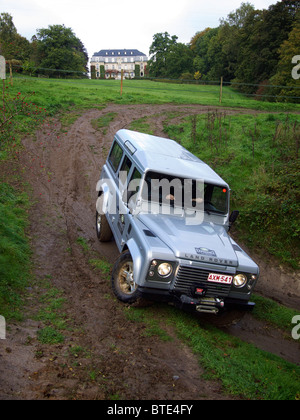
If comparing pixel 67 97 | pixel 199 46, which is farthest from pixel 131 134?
pixel 199 46

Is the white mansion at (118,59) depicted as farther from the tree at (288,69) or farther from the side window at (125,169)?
the side window at (125,169)

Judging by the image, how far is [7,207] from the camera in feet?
30.2

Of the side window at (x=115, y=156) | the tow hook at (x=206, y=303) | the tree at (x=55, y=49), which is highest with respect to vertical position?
the tree at (x=55, y=49)

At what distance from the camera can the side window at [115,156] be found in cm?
817

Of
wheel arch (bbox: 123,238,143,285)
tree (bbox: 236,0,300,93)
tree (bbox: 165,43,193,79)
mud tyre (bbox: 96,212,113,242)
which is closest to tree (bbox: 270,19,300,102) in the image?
tree (bbox: 236,0,300,93)

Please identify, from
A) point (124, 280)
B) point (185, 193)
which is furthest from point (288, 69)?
point (124, 280)

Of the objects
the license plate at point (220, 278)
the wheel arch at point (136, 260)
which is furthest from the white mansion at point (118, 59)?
the license plate at point (220, 278)

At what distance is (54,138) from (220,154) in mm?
6931

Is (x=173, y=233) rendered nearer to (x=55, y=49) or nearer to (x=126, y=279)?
(x=126, y=279)

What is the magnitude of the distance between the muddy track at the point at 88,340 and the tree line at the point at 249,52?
15.9 m

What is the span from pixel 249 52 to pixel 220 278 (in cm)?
4159

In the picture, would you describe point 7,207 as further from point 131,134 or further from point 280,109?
point 280,109

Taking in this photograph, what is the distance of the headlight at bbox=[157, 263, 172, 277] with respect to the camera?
205 inches

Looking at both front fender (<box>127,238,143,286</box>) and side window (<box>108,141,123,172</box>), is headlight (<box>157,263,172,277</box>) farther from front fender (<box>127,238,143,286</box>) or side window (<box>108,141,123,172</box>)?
side window (<box>108,141,123,172</box>)
